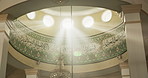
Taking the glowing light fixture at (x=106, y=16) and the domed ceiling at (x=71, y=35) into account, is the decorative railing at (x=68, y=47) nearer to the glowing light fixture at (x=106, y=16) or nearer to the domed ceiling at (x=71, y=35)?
the domed ceiling at (x=71, y=35)

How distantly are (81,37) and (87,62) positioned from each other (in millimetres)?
1323

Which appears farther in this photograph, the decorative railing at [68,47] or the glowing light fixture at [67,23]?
the glowing light fixture at [67,23]

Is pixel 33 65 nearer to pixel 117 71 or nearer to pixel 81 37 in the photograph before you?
pixel 81 37

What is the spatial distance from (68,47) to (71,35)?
677 millimetres

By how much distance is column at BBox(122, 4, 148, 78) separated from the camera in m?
6.43

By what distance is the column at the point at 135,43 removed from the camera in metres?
6.43

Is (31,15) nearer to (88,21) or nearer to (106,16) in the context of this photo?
(88,21)

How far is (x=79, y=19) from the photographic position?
14.2 m

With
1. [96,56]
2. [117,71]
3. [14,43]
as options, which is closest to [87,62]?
[96,56]

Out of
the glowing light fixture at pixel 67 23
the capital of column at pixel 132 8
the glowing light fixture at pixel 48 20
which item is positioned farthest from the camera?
the glowing light fixture at pixel 67 23

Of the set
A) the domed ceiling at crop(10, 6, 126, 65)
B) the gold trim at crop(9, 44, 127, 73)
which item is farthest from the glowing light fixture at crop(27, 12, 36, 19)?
the gold trim at crop(9, 44, 127, 73)

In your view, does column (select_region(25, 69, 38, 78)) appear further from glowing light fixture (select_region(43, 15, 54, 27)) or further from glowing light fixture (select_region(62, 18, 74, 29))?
glowing light fixture (select_region(62, 18, 74, 29))

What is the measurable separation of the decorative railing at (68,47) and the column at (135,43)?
16.5ft

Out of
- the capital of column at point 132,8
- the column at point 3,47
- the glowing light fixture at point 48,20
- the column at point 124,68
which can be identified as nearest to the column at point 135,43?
the capital of column at point 132,8
